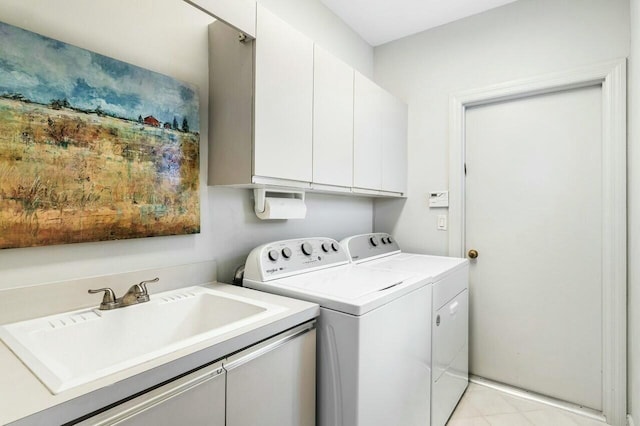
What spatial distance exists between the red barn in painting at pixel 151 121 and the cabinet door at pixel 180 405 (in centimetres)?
97

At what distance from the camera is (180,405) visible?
0.78 m

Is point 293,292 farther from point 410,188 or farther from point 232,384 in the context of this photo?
point 410,188

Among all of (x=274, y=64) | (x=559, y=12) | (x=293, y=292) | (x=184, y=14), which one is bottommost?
(x=293, y=292)

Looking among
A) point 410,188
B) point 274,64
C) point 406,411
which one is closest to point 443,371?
point 406,411

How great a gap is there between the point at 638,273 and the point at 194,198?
2.05 meters

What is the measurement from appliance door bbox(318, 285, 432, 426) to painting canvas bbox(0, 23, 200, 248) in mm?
787

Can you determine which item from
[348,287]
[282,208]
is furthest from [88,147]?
[348,287]

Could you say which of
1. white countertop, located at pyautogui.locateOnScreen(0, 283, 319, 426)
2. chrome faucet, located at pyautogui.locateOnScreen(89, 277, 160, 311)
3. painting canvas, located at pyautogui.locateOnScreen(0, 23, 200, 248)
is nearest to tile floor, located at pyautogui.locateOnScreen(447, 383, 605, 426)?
white countertop, located at pyautogui.locateOnScreen(0, 283, 319, 426)

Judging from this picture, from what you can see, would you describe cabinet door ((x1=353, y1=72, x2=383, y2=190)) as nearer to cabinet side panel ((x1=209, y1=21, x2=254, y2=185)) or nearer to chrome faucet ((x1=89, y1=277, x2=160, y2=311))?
cabinet side panel ((x1=209, y1=21, x2=254, y2=185))

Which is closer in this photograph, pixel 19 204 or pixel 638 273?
pixel 19 204

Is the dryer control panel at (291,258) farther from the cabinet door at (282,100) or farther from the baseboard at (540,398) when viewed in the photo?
the baseboard at (540,398)

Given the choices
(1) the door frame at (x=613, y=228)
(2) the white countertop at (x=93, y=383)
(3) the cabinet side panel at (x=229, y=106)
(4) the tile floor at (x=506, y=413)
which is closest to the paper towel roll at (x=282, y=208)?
(3) the cabinet side panel at (x=229, y=106)

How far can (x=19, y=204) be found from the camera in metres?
1.00

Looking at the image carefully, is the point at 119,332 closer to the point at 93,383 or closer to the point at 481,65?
the point at 93,383
